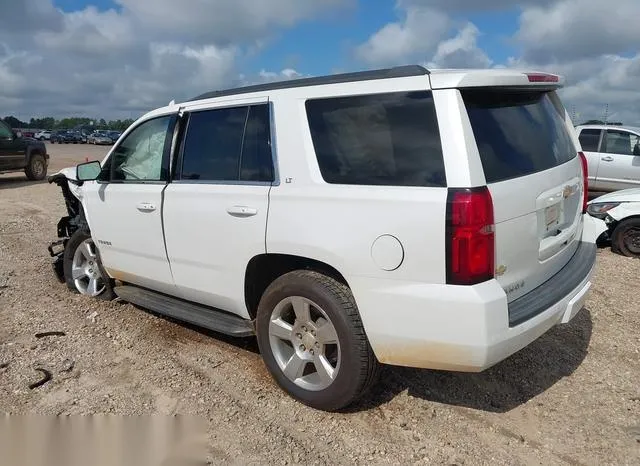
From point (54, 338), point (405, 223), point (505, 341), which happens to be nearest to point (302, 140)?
point (405, 223)

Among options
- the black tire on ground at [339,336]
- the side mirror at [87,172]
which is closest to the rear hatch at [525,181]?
the black tire on ground at [339,336]

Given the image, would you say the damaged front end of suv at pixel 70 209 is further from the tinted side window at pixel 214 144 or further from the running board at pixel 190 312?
the tinted side window at pixel 214 144

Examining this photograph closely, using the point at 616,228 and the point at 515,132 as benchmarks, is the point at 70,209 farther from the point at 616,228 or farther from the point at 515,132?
the point at 616,228

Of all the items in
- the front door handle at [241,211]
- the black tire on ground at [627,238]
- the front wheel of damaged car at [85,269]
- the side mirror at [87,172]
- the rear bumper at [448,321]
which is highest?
the side mirror at [87,172]

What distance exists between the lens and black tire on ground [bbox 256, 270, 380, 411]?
3141 mm

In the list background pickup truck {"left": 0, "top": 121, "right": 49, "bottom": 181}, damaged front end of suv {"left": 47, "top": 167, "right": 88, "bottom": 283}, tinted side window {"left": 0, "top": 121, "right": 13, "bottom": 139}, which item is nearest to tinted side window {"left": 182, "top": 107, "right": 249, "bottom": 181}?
damaged front end of suv {"left": 47, "top": 167, "right": 88, "bottom": 283}

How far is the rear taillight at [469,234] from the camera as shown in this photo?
108 inches

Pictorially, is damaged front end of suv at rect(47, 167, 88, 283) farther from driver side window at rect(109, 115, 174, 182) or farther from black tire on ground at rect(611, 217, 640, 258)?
black tire on ground at rect(611, 217, 640, 258)

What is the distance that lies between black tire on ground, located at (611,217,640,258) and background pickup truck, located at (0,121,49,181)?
1510cm

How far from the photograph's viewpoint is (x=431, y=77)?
2906 millimetres

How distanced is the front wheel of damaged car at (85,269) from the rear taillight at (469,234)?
3589mm

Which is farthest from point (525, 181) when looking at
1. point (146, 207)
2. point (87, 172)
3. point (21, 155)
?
point (21, 155)

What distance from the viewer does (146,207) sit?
14.1ft

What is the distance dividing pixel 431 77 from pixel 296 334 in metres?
1.71
